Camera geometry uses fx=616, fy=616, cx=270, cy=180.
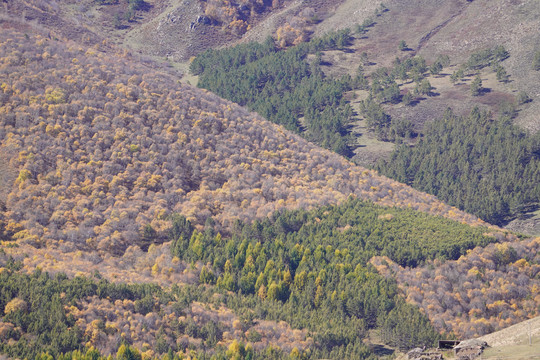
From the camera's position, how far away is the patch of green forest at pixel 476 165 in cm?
10488

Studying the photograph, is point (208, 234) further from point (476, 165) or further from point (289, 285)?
point (476, 165)

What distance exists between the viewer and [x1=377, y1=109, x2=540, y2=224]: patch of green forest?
4129 inches

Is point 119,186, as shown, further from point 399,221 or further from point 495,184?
point 495,184

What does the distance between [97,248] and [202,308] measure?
17094 mm

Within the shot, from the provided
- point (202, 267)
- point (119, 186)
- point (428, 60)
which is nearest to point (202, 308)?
point (202, 267)

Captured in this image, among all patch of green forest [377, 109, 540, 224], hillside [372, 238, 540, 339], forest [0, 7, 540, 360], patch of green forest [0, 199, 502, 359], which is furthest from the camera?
patch of green forest [377, 109, 540, 224]

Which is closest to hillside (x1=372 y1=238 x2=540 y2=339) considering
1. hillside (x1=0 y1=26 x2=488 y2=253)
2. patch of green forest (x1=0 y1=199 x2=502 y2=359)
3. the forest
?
the forest

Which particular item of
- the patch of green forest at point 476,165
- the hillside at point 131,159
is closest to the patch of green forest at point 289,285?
the hillside at point 131,159

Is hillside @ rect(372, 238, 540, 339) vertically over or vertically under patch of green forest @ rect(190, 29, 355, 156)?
under

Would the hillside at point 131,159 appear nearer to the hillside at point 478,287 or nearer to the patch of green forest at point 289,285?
the patch of green forest at point 289,285

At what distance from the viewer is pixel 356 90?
15100cm

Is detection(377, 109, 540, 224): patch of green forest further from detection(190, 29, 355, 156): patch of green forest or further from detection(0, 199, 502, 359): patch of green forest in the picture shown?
detection(0, 199, 502, 359): patch of green forest

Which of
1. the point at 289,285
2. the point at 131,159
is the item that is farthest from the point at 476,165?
the point at 131,159

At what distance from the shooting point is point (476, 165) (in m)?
116
